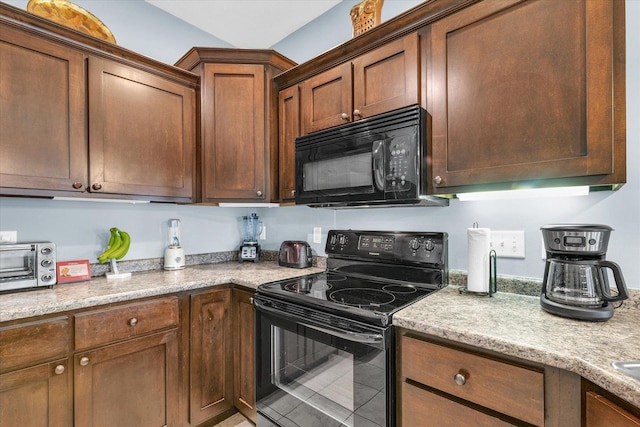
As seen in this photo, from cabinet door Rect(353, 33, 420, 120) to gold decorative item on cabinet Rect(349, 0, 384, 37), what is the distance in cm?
23

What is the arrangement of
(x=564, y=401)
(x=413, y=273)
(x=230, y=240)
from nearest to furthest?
1. (x=564, y=401)
2. (x=413, y=273)
3. (x=230, y=240)

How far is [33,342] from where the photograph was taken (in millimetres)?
1242

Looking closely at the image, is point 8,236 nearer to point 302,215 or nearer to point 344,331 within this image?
point 302,215

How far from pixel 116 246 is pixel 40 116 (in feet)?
2.62

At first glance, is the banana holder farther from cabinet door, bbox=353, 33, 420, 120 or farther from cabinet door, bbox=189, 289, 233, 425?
cabinet door, bbox=353, 33, 420, 120

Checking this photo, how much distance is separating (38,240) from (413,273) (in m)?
2.12

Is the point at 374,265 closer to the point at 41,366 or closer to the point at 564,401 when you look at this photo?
the point at 564,401

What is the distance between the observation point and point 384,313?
1.13 meters

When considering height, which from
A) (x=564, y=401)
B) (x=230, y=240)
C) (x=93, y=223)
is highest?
(x=93, y=223)

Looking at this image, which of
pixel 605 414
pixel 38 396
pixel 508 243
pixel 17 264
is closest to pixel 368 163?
pixel 508 243

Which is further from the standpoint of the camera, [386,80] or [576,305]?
[386,80]

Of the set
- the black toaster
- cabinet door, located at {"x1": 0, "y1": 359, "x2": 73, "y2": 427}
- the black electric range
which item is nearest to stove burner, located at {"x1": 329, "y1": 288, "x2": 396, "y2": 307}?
the black electric range

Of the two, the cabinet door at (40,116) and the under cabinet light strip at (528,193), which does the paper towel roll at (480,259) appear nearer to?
the under cabinet light strip at (528,193)

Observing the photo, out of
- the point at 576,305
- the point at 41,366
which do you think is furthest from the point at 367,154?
the point at 41,366
